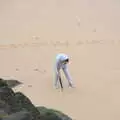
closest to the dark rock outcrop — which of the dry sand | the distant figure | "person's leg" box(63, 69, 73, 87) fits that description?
the dry sand

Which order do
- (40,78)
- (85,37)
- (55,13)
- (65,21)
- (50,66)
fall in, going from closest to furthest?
(40,78)
(50,66)
(85,37)
(65,21)
(55,13)

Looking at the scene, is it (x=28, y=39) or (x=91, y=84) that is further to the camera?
(x=28, y=39)

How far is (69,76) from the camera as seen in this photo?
1002 centimetres

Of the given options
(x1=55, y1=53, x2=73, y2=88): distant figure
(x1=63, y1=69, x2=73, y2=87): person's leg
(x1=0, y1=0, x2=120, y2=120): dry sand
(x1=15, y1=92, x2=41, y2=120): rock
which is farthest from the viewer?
(x1=63, y1=69, x2=73, y2=87): person's leg

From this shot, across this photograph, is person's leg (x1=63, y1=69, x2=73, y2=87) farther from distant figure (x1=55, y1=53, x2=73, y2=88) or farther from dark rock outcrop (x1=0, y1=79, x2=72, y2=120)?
dark rock outcrop (x1=0, y1=79, x2=72, y2=120)

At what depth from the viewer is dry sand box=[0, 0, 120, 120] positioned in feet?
29.4

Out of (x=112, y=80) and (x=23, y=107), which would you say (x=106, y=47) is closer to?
(x=112, y=80)

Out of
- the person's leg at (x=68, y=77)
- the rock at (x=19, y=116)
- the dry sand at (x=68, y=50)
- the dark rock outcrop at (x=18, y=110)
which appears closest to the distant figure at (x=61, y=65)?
the person's leg at (x=68, y=77)

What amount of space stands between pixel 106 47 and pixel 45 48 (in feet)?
4.76

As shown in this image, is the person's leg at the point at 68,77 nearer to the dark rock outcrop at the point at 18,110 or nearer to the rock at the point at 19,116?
the dark rock outcrop at the point at 18,110

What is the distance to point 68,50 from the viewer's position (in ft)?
42.3


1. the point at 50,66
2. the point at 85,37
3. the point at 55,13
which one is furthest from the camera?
the point at 55,13

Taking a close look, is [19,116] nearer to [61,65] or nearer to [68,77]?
[61,65]

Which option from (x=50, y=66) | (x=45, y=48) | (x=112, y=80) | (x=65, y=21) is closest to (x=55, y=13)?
(x=65, y=21)
